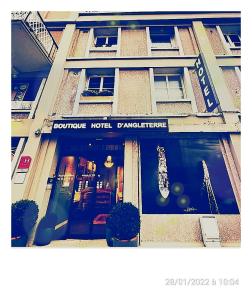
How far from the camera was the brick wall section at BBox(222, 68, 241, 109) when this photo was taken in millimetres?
8331

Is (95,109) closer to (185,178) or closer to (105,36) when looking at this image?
(185,178)

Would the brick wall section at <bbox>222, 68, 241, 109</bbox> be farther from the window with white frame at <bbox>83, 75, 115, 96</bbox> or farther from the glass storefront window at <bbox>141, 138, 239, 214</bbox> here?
the window with white frame at <bbox>83, 75, 115, 96</bbox>

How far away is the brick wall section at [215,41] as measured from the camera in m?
9.55

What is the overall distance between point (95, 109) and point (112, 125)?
4.76ft

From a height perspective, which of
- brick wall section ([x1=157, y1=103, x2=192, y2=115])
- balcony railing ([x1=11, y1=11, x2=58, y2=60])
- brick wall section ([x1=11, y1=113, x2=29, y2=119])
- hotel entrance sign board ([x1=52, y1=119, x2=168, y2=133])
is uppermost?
balcony railing ([x1=11, y1=11, x2=58, y2=60])

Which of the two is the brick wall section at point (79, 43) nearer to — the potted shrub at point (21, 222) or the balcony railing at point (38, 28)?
the balcony railing at point (38, 28)

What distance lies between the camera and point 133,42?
9953 mm

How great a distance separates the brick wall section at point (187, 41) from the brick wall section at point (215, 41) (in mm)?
828

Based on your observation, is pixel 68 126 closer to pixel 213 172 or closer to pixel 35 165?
pixel 35 165

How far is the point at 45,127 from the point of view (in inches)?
298

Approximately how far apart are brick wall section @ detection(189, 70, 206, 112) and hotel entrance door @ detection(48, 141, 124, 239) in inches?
125

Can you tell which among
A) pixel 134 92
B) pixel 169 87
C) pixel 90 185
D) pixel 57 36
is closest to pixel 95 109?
pixel 134 92

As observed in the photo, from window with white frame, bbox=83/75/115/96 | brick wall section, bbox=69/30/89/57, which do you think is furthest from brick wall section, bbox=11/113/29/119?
brick wall section, bbox=69/30/89/57

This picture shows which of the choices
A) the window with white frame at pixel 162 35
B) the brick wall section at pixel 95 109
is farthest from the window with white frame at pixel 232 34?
the brick wall section at pixel 95 109
